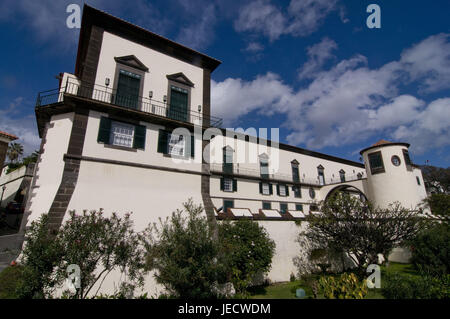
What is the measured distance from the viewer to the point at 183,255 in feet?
24.1

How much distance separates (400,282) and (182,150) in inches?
506

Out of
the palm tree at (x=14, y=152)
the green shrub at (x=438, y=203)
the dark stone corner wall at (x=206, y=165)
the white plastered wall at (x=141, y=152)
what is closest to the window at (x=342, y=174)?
the green shrub at (x=438, y=203)

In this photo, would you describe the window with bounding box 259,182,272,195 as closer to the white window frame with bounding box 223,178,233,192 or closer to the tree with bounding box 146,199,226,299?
the white window frame with bounding box 223,178,233,192

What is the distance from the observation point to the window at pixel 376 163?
74.6 ft

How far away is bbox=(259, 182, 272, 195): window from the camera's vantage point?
25.1 metres

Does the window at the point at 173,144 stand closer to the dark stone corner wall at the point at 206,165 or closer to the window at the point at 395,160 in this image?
the dark stone corner wall at the point at 206,165

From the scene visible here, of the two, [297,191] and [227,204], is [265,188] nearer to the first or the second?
[297,191]

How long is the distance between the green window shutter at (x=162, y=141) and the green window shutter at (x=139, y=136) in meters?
0.89

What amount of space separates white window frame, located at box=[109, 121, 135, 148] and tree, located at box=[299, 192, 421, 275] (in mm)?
12692

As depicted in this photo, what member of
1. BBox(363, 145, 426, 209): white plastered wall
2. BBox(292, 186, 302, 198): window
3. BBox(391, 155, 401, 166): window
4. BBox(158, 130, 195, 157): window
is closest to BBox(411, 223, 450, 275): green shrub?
BBox(363, 145, 426, 209): white plastered wall

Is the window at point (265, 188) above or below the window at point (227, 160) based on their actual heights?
below

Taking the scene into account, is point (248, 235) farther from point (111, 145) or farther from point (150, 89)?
point (150, 89)

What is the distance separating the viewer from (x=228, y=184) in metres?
23.0
